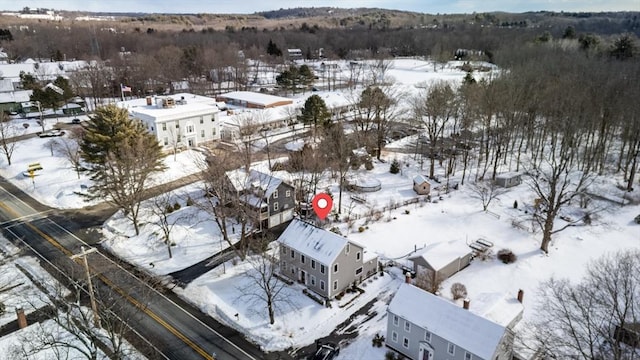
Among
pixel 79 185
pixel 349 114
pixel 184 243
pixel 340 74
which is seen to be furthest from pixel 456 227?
pixel 340 74

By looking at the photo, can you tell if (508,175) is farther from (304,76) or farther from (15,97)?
(15,97)

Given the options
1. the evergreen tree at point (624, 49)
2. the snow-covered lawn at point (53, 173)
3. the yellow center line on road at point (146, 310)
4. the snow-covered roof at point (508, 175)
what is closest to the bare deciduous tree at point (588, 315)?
the snow-covered roof at point (508, 175)

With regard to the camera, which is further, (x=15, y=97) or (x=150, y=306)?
(x=15, y=97)

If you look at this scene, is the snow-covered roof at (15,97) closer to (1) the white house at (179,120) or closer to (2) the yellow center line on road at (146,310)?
(1) the white house at (179,120)

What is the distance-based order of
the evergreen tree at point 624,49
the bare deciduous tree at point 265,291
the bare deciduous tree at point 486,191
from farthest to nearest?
the evergreen tree at point 624,49, the bare deciduous tree at point 486,191, the bare deciduous tree at point 265,291

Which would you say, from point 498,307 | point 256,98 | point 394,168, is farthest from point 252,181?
point 256,98

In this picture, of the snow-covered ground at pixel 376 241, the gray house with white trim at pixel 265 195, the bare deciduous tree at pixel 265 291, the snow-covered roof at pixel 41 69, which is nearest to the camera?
the bare deciduous tree at pixel 265 291
